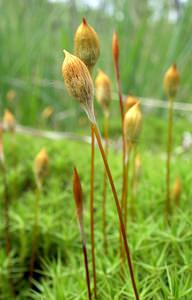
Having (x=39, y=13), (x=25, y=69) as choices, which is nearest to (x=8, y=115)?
(x=25, y=69)

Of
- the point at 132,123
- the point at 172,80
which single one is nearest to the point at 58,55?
the point at 172,80

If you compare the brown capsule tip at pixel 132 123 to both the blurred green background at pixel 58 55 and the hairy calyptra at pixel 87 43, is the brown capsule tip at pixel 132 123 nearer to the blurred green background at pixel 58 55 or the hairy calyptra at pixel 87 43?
the hairy calyptra at pixel 87 43

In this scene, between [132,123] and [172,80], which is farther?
[172,80]

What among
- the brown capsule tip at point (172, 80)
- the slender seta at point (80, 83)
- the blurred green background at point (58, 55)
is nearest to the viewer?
the slender seta at point (80, 83)

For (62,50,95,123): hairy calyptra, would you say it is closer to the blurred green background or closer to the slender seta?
the slender seta

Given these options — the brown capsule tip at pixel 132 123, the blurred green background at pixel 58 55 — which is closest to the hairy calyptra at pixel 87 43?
the brown capsule tip at pixel 132 123

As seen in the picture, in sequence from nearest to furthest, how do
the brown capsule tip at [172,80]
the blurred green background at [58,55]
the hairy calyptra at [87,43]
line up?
1. the hairy calyptra at [87,43]
2. the brown capsule tip at [172,80]
3. the blurred green background at [58,55]

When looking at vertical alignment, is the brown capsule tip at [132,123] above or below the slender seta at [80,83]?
below

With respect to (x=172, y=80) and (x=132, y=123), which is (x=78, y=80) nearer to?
(x=132, y=123)
